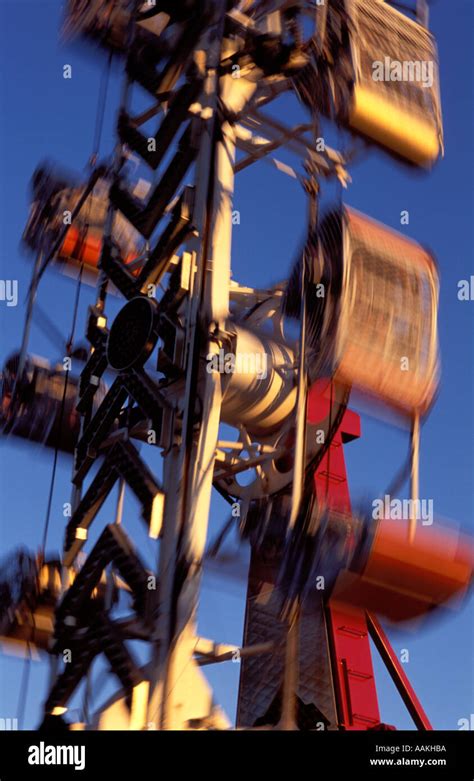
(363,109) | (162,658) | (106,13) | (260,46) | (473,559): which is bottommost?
(162,658)

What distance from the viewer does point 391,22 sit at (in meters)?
20.9

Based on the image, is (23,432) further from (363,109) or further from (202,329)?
(363,109)

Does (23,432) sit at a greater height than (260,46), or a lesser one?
lesser

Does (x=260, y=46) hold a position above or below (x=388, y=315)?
above

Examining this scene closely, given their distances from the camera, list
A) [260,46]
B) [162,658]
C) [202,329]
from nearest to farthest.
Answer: [162,658], [202,329], [260,46]

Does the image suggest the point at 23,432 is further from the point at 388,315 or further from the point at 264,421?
the point at 388,315

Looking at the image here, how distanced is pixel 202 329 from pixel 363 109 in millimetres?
4103

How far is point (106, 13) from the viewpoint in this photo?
21.9 metres

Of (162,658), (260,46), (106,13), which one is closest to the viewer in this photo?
(162,658)
